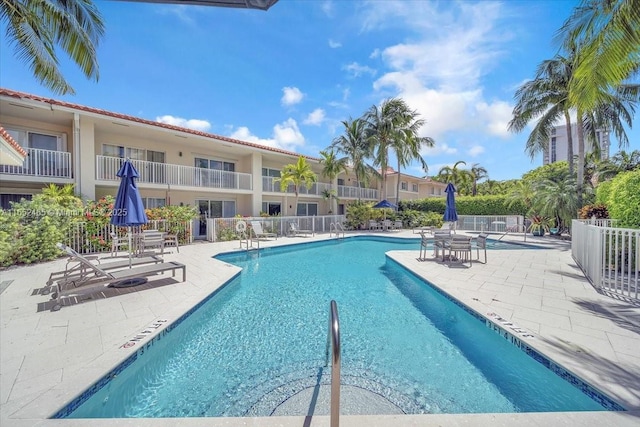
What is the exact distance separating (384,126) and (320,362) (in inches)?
841

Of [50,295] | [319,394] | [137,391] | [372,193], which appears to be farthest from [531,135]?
[50,295]

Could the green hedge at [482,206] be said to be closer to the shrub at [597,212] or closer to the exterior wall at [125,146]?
the shrub at [597,212]

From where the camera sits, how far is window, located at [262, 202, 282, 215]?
21.5 meters

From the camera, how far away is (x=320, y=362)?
12.8ft

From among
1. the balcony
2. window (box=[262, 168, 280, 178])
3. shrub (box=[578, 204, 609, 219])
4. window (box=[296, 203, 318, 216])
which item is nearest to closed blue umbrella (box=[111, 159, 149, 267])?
the balcony

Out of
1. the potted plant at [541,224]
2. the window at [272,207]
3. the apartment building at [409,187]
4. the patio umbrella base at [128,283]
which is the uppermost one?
the apartment building at [409,187]

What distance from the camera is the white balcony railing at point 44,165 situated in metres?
10.8

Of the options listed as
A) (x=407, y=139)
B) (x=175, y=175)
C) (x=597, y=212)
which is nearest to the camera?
(x=597, y=212)

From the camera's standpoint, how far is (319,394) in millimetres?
3148

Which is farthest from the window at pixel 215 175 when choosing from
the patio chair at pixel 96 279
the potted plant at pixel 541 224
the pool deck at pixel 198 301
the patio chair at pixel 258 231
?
the potted plant at pixel 541 224

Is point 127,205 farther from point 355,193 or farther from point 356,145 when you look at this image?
point 355,193

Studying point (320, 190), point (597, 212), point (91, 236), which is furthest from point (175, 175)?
point (597, 212)

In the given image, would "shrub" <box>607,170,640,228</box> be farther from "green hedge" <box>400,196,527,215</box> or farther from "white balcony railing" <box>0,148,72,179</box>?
"white balcony railing" <box>0,148,72,179</box>

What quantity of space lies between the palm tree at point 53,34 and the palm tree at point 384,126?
17885 millimetres
